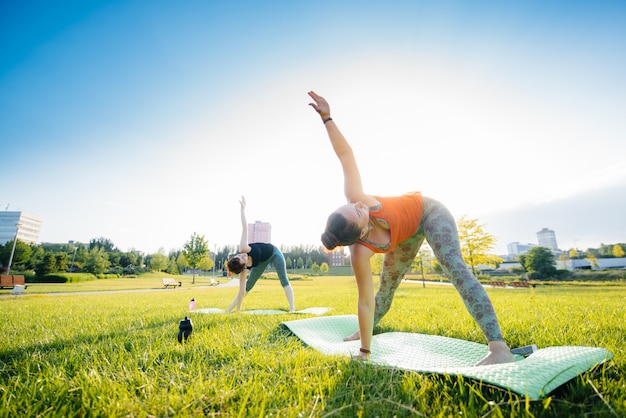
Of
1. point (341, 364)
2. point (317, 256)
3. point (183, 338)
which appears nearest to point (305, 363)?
point (341, 364)

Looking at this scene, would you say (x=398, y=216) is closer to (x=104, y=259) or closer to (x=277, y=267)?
(x=277, y=267)

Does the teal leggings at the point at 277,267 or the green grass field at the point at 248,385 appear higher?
the teal leggings at the point at 277,267

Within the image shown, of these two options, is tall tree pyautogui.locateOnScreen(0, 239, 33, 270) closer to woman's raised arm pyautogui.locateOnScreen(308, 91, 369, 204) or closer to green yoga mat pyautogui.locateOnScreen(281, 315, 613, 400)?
green yoga mat pyautogui.locateOnScreen(281, 315, 613, 400)

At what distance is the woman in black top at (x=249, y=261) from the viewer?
5.20 meters

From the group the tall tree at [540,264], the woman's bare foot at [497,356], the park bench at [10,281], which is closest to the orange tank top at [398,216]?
the woman's bare foot at [497,356]

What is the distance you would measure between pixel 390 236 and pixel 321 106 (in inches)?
59.4

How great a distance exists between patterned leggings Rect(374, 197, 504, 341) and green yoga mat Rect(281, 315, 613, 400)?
13.9 inches

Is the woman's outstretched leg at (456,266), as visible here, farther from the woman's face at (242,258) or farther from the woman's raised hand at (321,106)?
the woman's face at (242,258)

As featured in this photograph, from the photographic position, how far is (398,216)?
2533 millimetres

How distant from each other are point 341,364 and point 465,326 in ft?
7.85

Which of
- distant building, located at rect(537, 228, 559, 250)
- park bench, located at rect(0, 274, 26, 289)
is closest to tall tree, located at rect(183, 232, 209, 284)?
park bench, located at rect(0, 274, 26, 289)

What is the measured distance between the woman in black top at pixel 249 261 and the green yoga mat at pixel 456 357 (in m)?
2.07

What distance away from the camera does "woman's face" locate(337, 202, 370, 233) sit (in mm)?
2109

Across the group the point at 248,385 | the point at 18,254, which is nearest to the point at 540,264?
the point at 248,385
